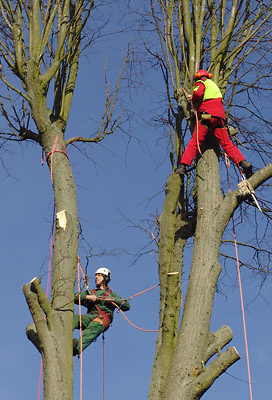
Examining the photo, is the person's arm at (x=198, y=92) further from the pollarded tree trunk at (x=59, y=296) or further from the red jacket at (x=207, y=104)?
the pollarded tree trunk at (x=59, y=296)

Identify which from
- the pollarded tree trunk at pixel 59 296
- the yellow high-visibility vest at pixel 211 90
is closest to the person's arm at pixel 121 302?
the pollarded tree trunk at pixel 59 296

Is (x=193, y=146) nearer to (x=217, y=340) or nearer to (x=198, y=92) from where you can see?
(x=198, y=92)

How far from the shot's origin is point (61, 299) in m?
5.34

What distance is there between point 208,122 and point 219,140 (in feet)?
0.66

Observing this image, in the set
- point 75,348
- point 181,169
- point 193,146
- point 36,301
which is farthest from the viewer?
point 181,169

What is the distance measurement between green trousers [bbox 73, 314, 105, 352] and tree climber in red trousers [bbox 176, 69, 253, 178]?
1.67 meters

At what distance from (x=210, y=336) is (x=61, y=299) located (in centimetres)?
123

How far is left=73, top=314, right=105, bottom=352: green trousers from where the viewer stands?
6.20 m

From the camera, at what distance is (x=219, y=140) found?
6246mm

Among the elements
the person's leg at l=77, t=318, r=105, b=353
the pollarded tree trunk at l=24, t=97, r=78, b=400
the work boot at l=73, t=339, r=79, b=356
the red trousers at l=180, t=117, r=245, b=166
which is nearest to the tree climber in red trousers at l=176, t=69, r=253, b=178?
the red trousers at l=180, t=117, r=245, b=166

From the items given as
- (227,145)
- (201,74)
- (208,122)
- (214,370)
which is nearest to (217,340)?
(214,370)

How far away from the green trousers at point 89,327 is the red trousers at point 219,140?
177cm

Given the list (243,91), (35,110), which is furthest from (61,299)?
(243,91)

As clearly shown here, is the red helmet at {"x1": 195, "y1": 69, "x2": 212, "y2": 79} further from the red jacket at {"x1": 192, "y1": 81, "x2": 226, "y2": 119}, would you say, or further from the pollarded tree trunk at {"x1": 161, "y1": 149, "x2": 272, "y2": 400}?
the pollarded tree trunk at {"x1": 161, "y1": 149, "x2": 272, "y2": 400}
